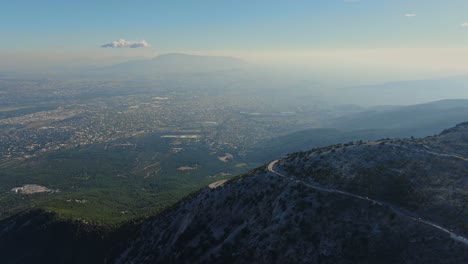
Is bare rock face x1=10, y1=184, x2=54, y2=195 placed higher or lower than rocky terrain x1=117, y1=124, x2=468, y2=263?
lower

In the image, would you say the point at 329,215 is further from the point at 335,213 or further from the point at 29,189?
the point at 29,189

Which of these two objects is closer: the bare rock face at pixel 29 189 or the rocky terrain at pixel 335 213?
the rocky terrain at pixel 335 213

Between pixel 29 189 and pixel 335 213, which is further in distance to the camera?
pixel 29 189

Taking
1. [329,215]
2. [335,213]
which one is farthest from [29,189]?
[335,213]

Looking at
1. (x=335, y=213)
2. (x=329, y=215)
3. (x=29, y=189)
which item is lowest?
(x=29, y=189)

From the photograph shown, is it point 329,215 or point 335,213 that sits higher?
point 335,213

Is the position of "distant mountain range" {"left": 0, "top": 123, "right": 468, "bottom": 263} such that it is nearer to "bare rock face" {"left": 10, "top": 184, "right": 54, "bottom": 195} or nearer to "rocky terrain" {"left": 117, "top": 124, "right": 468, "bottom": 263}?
"rocky terrain" {"left": 117, "top": 124, "right": 468, "bottom": 263}

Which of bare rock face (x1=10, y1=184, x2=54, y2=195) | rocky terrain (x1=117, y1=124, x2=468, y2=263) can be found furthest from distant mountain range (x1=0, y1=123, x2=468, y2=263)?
bare rock face (x1=10, y1=184, x2=54, y2=195)

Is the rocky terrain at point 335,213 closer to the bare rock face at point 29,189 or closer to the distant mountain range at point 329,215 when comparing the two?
the distant mountain range at point 329,215

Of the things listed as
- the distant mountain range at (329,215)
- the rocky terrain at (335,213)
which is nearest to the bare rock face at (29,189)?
the distant mountain range at (329,215)
